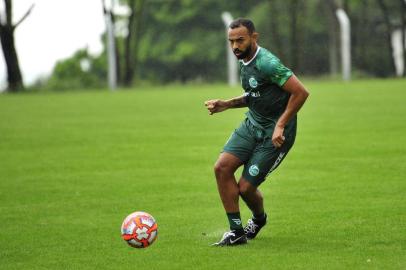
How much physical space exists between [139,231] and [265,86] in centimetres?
190

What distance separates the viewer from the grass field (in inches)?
372

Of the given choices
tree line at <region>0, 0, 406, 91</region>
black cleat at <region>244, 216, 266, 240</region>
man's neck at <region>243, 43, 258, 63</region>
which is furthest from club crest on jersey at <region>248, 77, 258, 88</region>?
tree line at <region>0, 0, 406, 91</region>

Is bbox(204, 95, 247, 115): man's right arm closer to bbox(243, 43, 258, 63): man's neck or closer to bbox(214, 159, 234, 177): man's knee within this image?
bbox(243, 43, 258, 63): man's neck

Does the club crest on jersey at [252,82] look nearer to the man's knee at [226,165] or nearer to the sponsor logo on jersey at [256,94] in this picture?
the sponsor logo on jersey at [256,94]

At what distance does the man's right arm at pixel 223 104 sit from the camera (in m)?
10.2

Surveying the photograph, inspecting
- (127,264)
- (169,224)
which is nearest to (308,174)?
(169,224)

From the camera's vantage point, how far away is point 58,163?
60.8 ft

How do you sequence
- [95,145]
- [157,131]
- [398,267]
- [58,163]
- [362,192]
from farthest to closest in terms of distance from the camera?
[157,131] < [95,145] < [58,163] < [362,192] < [398,267]

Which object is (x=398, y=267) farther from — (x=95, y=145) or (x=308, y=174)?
(x=95, y=145)

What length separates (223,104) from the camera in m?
10.3

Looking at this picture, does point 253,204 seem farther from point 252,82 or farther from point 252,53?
point 252,53

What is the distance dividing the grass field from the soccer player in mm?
530

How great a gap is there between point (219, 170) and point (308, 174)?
20.7 ft

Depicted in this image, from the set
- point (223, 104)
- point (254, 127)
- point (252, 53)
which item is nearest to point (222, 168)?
point (254, 127)
